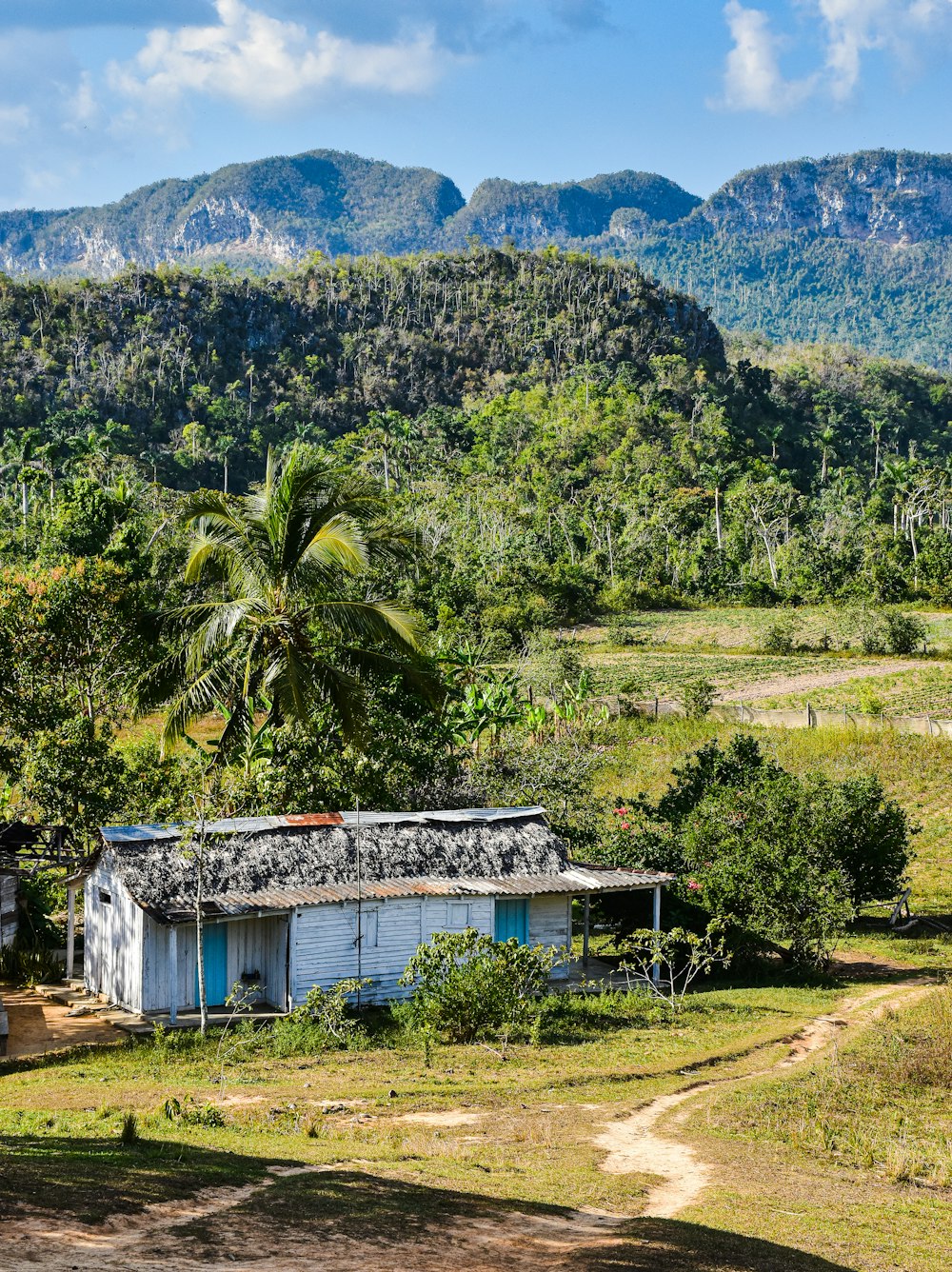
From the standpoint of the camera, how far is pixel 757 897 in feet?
60.0

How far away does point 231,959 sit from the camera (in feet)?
53.7

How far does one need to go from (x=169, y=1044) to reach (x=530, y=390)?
11596 cm

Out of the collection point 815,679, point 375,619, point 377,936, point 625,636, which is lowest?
point 377,936

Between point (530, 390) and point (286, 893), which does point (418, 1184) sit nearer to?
point (286, 893)

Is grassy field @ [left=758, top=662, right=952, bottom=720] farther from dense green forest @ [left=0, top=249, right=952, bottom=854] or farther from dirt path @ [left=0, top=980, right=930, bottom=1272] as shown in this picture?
dirt path @ [left=0, top=980, right=930, bottom=1272]

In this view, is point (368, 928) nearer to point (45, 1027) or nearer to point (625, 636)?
point (45, 1027)

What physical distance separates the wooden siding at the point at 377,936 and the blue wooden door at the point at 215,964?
946 mm

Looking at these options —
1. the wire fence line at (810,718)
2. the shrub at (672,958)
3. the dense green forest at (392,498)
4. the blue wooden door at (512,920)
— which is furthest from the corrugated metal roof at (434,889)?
the wire fence line at (810,718)

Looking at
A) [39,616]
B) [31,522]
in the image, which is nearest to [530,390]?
[31,522]

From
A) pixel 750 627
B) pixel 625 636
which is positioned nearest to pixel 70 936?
pixel 625 636

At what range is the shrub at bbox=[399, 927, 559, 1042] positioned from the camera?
48.6ft

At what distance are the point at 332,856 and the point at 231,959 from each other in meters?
1.85

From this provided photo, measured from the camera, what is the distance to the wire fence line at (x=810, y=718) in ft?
113

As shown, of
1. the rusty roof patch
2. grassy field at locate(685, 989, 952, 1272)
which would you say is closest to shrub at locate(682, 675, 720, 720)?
the rusty roof patch
